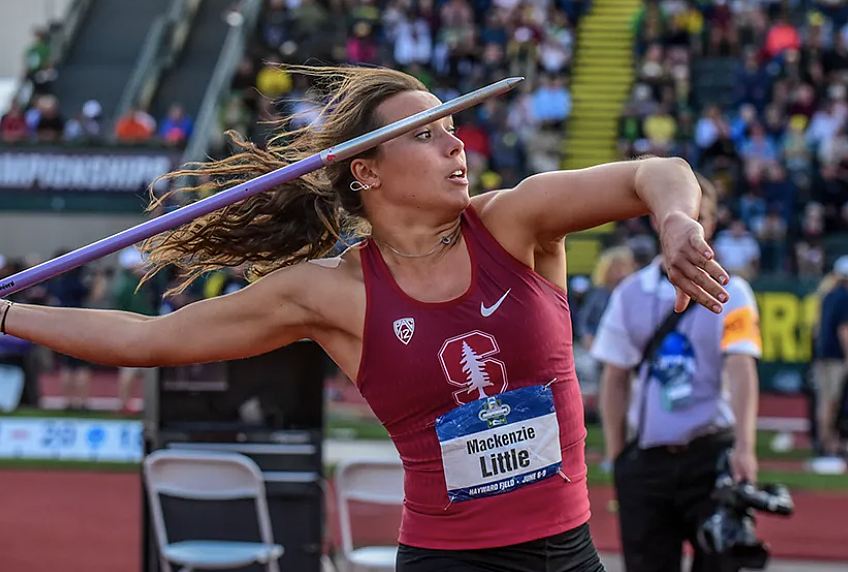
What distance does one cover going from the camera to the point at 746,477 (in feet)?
18.5

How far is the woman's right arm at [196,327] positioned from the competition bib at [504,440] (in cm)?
50

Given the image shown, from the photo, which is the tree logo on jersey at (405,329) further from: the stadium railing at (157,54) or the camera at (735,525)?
the stadium railing at (157,54)

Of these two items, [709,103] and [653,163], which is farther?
[709,103]

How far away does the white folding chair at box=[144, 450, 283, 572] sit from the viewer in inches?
261

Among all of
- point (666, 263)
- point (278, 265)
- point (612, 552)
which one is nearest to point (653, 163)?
point (666, 263)

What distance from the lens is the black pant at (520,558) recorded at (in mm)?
3342

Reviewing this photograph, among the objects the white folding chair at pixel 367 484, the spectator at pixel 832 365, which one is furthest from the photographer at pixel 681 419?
the spectator at pixel 832 365

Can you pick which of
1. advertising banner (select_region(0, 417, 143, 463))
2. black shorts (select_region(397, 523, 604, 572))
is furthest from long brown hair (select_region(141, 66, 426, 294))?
advertising banner (select_region(0, 417, 143, 463))

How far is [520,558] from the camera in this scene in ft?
11.0

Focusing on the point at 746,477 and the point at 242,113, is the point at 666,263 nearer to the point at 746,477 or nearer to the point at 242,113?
the point at 746,477

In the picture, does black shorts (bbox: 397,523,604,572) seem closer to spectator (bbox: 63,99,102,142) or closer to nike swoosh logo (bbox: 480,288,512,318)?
nike swoosh logo (bbox: 480,288,512,318)

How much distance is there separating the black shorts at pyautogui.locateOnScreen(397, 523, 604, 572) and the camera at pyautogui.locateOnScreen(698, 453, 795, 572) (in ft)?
7.04

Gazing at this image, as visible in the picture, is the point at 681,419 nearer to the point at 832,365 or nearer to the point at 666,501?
the point at 666,501

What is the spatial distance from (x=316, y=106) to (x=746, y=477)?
264cm
